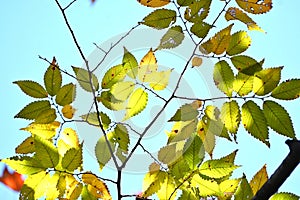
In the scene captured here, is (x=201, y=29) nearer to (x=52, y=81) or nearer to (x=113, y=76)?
(x=113, y=76)

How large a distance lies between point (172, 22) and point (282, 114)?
0.43 meters

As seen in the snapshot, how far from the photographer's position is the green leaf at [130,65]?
1.39m

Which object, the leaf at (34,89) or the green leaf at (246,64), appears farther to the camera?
the leaf at (34,89)

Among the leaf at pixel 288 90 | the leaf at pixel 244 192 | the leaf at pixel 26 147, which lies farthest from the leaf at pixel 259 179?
the leaf at pixel 26 147

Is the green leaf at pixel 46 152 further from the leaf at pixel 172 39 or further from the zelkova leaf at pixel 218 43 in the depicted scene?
the zelkova leaf at pixel 218 43

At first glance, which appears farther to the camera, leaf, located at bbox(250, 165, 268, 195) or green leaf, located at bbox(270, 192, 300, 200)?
leaf, located at bbox(250, 165, 268, 195)

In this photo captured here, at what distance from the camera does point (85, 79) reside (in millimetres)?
1406

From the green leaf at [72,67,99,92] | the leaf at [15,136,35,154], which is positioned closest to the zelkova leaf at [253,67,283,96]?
the green leaf at [72,67,99,92]

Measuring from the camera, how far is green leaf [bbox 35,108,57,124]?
1.45 metres

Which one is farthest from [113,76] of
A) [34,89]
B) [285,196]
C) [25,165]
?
[285,196]

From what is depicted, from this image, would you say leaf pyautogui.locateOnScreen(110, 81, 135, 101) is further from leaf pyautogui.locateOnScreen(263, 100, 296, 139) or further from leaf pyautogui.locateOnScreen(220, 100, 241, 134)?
leaf pyautogui.locateOnScreen(263, 100, 296, 139)

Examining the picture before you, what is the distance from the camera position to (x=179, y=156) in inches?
52.1

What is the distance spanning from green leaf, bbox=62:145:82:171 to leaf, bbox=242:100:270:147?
0.47m

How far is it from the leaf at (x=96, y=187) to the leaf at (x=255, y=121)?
1.47 ft
